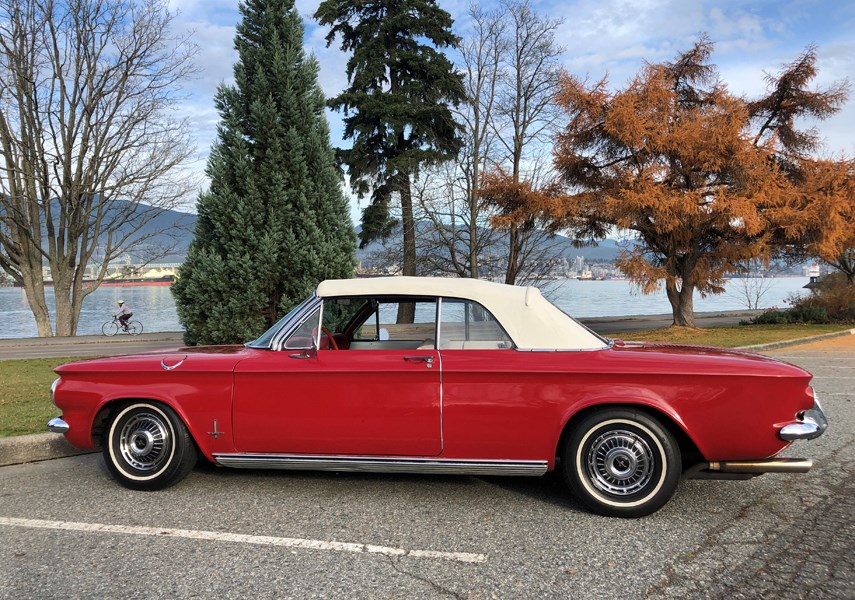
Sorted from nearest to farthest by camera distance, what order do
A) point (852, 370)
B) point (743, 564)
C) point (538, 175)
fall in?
point (743, 564) < point (852, 370) < point (538, 175)

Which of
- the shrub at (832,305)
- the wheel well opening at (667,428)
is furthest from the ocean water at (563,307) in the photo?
the wheel well opening at (667,428)

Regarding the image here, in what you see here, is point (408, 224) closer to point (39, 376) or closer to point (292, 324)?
point (39, 376)

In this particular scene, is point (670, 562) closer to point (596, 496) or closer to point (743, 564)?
point (743, 564)

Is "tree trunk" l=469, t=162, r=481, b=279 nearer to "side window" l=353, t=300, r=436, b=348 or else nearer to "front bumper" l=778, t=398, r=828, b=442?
"side window" l=353, t=300, r=436, b=348

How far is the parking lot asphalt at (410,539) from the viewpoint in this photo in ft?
9.52

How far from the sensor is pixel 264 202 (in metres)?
9.87

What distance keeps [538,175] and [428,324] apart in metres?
21.5

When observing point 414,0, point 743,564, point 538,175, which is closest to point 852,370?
point 743,564

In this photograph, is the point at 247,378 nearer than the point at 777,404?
No

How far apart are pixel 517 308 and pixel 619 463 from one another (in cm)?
118

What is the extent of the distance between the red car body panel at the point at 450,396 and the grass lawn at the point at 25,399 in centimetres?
211

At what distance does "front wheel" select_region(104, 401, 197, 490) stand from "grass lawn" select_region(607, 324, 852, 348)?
39.0 feet

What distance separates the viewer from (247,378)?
13.7 feet

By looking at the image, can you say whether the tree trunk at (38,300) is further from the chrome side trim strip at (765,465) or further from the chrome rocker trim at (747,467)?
the chrome side trim strip at (765,465)
